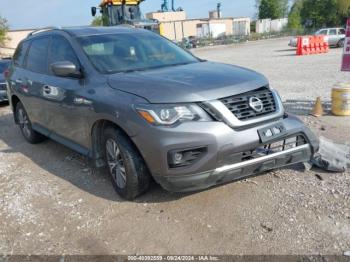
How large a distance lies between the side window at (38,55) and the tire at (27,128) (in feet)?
3.26

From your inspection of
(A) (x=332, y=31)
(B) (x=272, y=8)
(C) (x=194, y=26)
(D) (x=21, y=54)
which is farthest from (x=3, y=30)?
(B) (x=272, y=8)

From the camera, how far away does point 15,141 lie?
6629 millimetres

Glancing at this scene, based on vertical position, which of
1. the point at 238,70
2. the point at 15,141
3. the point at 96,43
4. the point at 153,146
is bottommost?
the point at 15,141

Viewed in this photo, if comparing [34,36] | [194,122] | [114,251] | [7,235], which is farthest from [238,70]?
[34,36]

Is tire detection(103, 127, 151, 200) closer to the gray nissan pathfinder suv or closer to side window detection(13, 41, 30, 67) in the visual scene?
the gray nissan pathfinder suv

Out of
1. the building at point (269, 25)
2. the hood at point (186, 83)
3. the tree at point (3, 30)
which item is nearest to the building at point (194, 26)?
the building at point (269, 25)

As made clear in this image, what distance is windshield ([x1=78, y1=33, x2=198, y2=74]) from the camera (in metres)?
4.07

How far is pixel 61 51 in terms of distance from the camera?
4.64 meters

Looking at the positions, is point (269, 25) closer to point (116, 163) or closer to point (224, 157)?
point (116, 163)

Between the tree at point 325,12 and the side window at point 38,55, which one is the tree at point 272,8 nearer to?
the tree at point 325,12

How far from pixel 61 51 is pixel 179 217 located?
2706mm

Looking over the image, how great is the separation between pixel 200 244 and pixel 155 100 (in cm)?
131

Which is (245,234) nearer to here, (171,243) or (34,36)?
(171,243)

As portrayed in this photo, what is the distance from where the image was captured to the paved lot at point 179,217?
2.98 meters
